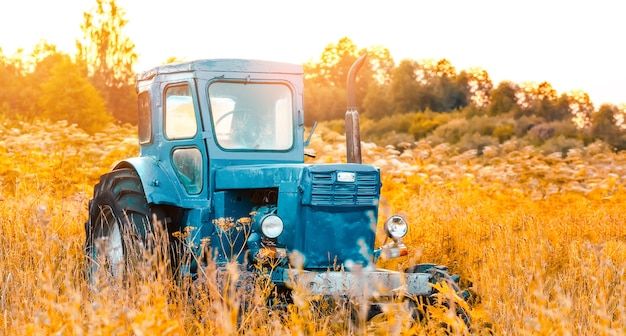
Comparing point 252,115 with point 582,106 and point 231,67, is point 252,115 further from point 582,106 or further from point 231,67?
point 582,106

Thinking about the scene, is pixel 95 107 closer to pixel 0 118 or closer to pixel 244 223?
pixel 0 118

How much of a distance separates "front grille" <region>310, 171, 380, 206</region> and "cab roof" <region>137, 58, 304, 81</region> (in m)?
1.23

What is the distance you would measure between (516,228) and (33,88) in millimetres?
31615

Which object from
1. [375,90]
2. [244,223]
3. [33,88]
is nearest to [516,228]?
[244,223]

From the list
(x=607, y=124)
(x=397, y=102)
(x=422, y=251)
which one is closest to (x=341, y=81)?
(x=397, y=102)

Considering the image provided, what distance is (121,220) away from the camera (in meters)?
6.54

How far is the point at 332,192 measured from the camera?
6.04 metres

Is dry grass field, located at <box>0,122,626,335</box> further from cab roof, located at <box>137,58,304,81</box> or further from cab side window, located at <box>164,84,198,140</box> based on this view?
cab roof, located at <box>137,58,304,81</box>

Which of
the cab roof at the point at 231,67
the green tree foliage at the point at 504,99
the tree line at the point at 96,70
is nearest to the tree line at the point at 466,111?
the green tree foliage at the point at 504,99

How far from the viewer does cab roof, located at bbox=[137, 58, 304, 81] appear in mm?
6562

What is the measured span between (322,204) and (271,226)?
1.31 feet

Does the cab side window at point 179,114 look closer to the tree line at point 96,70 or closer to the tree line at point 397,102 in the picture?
the tree line at point 397,102

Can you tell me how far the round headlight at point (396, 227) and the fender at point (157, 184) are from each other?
1623mm

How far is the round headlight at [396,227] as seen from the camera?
629 centimetres
